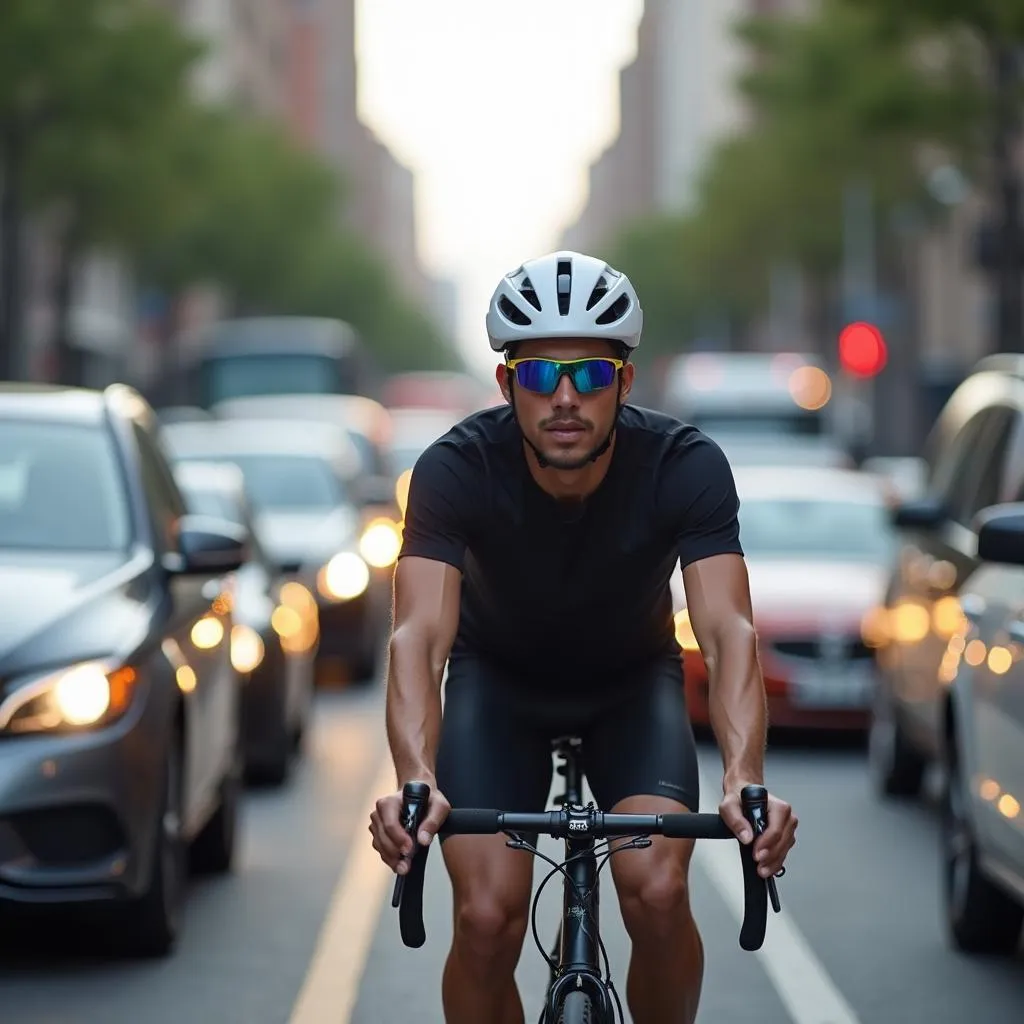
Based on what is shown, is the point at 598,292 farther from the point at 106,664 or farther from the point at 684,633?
the point at 684,633

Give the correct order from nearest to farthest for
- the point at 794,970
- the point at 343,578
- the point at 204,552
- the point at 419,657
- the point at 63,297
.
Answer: the point at 419,657 → the point at 794,970 → the point at 204,552 → the point at 343,578 → the point at 63,297

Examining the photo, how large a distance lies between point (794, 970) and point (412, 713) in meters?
3.44

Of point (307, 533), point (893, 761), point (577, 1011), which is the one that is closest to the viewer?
point (577, 1011)

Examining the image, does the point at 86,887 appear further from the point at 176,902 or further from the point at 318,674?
the point at 318,674

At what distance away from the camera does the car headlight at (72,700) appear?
7.27m

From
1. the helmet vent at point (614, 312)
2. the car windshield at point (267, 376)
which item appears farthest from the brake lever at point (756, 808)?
the car windshield at point (267, 376)

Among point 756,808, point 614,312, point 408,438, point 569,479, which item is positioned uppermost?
point 614,312

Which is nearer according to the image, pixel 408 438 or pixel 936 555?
pixel 936 555

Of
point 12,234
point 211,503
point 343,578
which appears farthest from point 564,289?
point 12,234

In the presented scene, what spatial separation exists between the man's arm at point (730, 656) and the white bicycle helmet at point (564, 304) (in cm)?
46

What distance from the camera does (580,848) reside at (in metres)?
4.70

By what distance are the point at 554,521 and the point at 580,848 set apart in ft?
2.27

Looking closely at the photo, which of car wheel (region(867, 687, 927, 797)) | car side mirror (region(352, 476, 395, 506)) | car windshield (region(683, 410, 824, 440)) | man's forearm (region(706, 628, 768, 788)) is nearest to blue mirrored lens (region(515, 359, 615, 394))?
man's forearm (region(706, 628, 768, 788))

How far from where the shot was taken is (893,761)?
12.1 meters
